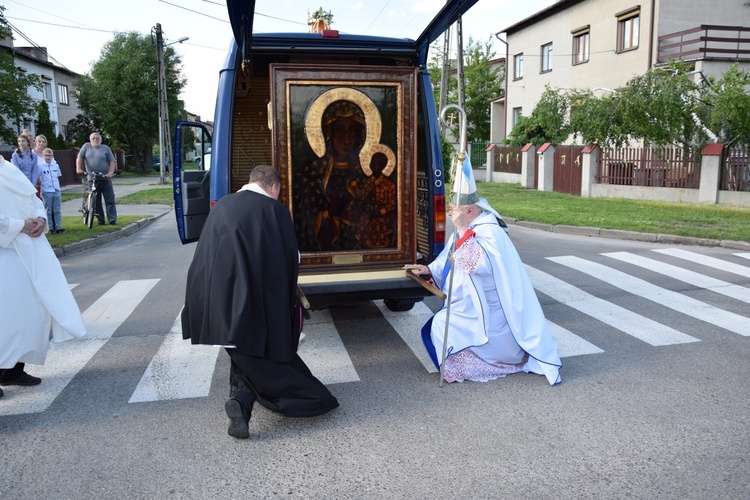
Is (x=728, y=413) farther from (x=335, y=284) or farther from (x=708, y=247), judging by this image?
(x=708, y=247)

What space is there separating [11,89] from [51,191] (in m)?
6.77

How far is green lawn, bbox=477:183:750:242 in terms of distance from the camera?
495 inches

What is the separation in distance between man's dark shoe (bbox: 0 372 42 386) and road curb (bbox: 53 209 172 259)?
638 centimetres

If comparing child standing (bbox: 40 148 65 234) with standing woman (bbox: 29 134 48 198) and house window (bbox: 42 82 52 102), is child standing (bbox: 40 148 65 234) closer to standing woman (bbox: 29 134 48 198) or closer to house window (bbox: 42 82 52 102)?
standing woman (bbox: 29 134 48 198)

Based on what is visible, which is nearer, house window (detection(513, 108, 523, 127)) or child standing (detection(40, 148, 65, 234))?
child standing (detection(40, 148, 65, 234))

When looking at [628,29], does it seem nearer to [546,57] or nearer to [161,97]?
[546,57]

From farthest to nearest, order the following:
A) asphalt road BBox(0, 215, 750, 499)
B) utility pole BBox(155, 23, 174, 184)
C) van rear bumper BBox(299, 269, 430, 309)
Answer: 1. utility pole BBox(155, 23, 174, 184)
2. van rear bumper BBox(299, 269, 430, 309)
3. asphalt road BBox(0, 215, 750, 499)

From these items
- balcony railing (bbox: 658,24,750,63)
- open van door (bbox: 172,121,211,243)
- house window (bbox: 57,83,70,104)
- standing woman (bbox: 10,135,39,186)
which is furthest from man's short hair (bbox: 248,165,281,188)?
house window (bbox: 57,83,70,104)

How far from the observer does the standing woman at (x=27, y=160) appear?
11734 mm

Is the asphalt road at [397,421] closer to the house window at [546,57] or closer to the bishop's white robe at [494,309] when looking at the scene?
the bishop's white robe at [494,309]

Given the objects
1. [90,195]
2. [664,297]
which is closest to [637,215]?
[664,297]

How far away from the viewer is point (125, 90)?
5059 cm

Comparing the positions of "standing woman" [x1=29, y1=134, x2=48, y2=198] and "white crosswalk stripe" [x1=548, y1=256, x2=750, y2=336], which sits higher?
"standing woman" [x1=29, y1=134, x2=48, y2=198]

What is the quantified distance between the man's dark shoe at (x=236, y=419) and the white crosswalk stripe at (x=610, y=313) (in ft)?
12.5
